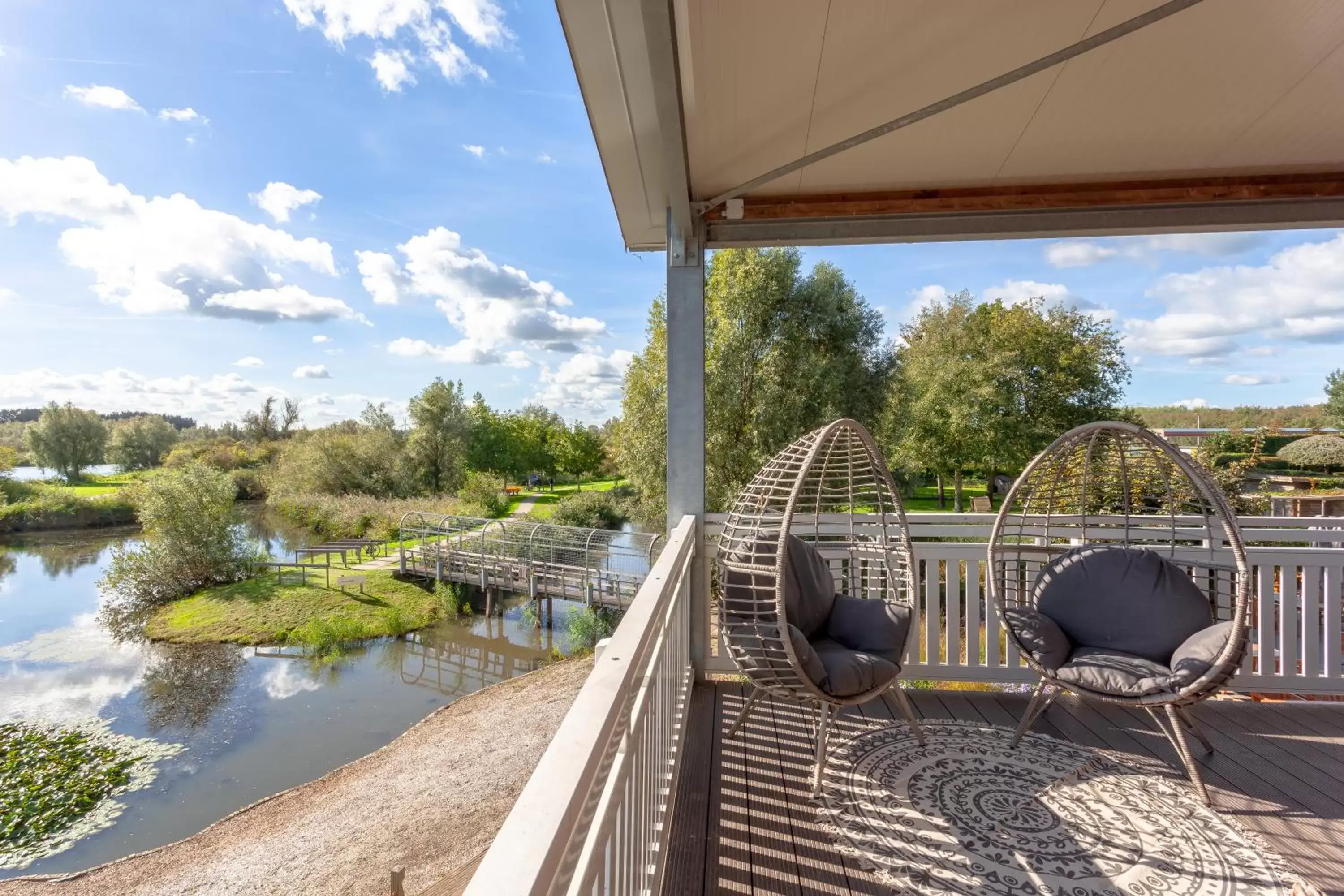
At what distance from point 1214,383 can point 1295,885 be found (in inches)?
651

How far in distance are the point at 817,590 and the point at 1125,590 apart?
50.1 inches

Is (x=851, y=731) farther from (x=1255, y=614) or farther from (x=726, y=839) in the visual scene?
(x=1255, y=614)

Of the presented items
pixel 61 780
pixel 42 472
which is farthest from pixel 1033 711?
pixel 42 472

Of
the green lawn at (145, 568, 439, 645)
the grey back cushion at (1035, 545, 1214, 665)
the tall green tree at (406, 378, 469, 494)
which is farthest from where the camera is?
the tall green tree at (406, 378, 469, 494)

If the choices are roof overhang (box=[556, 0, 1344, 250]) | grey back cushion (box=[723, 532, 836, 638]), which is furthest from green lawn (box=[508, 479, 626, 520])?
grey back cushion (box=[723, 532, 836, 638])

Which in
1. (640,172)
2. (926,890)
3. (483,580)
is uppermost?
(640,172)

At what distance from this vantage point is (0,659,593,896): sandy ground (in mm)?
6051

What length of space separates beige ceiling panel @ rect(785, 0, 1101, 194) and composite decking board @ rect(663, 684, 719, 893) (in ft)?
8.39

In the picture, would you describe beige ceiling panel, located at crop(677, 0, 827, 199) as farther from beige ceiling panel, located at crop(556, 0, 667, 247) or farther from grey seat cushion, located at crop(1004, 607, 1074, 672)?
grey seat cushion, located at crop(1004, 607, 1074, 672)

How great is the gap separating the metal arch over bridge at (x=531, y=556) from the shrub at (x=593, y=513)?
1.16 metres

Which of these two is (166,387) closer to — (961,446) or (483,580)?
(483,580)

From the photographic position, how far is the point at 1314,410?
39.8 ft

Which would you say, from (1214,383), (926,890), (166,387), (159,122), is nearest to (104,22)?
(159,122)

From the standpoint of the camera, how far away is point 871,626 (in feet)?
8.26
